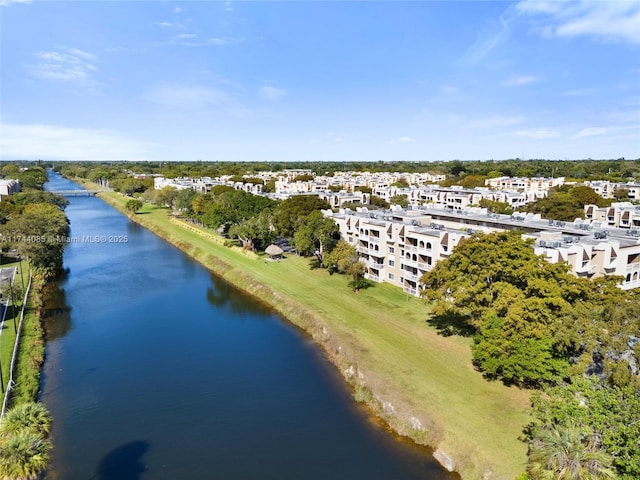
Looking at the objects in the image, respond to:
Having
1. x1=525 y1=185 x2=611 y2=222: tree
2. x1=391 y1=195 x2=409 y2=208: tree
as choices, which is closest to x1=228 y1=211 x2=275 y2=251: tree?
x1=391 y1=195 x2=409 y2=208: tree

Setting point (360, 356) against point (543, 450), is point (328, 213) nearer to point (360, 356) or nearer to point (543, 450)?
point (360, 356)

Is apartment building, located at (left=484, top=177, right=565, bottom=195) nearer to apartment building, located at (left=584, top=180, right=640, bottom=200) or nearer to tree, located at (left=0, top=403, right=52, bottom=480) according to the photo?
apartment building, located at (left=584, top=180, right=640, bottom=200)

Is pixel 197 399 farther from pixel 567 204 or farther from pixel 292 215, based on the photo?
pixel 567 204

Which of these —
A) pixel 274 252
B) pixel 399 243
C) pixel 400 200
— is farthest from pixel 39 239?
pixel 400 200

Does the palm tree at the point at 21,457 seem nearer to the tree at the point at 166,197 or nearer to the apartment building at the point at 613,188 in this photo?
the tree at the point at 166,197

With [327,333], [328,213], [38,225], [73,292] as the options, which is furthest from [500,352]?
[38,225]

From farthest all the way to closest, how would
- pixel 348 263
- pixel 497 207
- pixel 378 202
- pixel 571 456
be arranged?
pixel 378 202 → pixel 497 207 → pixel 348 263 → pixel 571 456

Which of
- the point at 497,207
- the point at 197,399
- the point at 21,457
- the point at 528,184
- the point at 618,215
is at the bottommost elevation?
the point at 197,399
